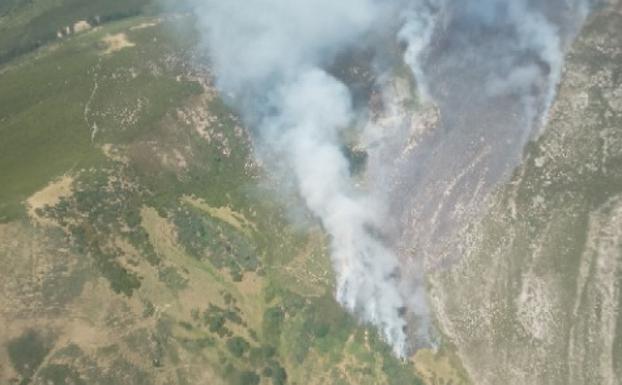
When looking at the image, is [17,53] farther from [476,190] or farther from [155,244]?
[476,190]

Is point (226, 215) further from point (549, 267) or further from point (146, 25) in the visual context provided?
point (146, 25)

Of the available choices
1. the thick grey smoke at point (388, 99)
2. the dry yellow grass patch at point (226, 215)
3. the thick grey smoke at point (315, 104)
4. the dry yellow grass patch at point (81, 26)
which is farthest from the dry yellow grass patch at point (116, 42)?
the dry yellow grass patch at point (226, 215)

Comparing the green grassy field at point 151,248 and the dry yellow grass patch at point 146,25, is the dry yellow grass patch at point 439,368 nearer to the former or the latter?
the green grassy field at point 151,248

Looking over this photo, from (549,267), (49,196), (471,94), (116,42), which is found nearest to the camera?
(49,196)

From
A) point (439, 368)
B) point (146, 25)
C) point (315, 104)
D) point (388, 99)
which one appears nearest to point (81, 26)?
point (146, 25)

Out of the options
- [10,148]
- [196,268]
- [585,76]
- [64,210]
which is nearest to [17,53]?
[10,148]

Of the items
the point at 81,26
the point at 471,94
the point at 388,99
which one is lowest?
the point at 388,99

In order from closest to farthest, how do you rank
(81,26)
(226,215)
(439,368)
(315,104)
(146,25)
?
(439,368) < (226,215) < (315,104) < (146,25) < (81,26)
